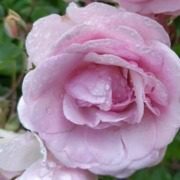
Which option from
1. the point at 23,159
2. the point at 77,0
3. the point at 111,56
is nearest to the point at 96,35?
the point at 111,56

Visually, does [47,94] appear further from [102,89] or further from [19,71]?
[19,71]

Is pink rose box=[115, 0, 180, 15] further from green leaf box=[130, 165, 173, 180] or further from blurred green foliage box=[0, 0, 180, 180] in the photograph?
green leaf box=[130, 165, 173, 180]

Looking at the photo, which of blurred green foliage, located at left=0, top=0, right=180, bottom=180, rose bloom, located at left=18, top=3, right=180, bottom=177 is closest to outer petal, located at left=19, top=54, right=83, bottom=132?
rose bloom, located at left=18, top=3, right=180, bottom=177

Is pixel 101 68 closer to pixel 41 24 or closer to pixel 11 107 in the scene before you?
pixel 41 24

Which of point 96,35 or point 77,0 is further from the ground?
point 96,35

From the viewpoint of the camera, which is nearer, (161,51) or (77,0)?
(161,51)

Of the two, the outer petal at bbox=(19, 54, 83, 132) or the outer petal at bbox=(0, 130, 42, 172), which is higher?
the outer petal at bbox=(19, 54, 83, 132)

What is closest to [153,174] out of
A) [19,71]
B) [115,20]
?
[19,71]
